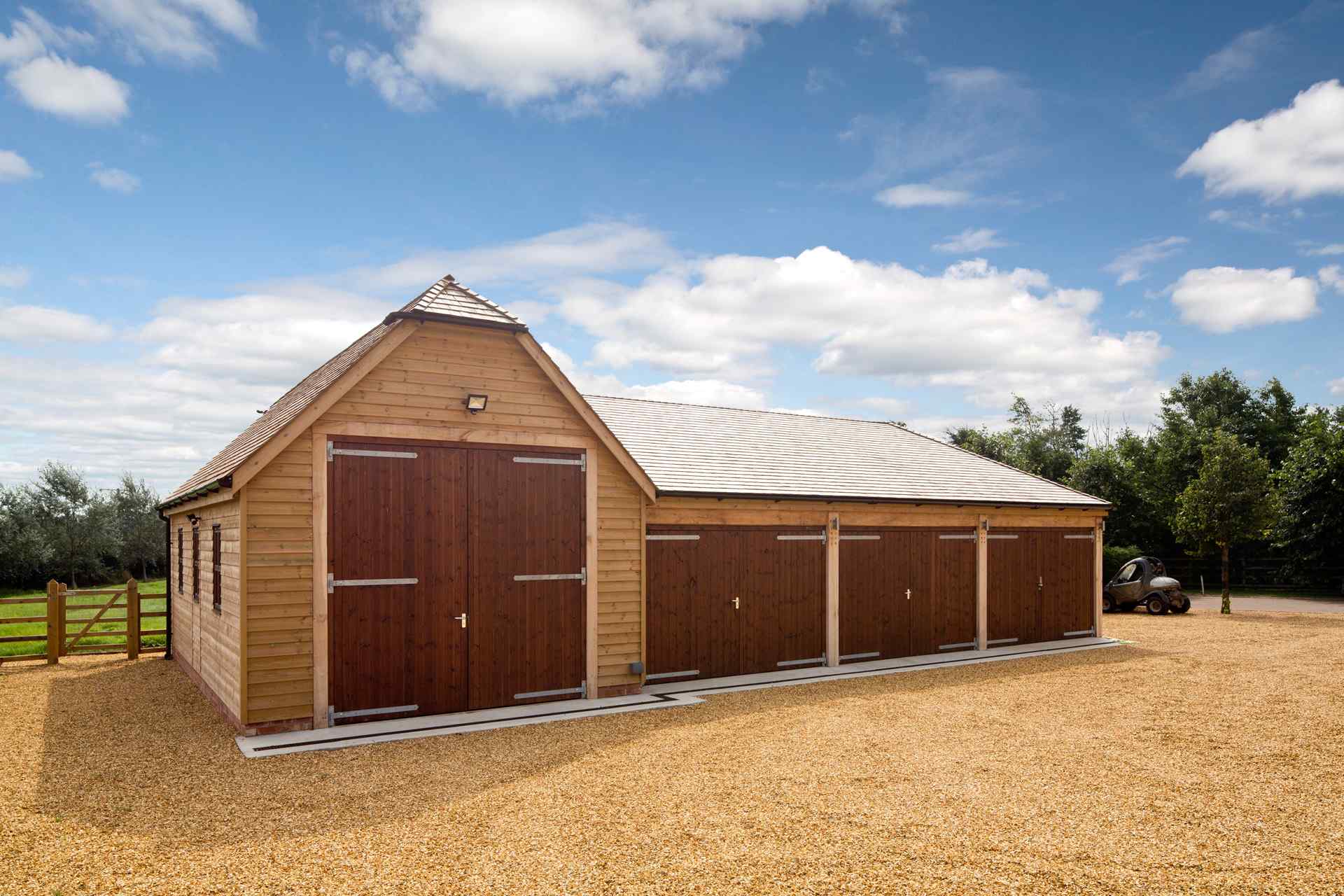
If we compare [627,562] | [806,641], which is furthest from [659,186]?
[806,641]

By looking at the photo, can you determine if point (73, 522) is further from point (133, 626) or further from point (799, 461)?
point (799, 461)

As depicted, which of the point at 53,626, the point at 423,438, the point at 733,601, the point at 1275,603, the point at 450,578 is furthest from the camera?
the point at 1275,603

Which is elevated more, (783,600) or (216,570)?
(216,570)

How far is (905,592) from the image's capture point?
15.0m

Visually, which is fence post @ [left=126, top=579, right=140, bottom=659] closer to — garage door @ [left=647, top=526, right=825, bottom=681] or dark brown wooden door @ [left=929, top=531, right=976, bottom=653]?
garage door @ [left=647, top=526, right=825, bottom=681]

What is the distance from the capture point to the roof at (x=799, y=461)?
13.6 meters

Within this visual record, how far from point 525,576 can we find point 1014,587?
10.5m

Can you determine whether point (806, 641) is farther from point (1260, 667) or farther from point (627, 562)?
point (1260, 667)

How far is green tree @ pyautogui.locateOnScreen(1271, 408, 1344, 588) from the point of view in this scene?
2989 cm

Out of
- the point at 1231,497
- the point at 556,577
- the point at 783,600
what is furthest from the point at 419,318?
the point at 1231,497

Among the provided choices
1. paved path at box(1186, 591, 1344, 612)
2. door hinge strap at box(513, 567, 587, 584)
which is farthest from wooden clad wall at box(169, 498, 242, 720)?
paved path at box(1186, 591, 1344, 612)

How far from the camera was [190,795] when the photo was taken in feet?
23.4

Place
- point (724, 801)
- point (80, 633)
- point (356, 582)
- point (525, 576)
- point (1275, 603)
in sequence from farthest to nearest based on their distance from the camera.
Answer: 1. point (1275, 603)
2. point (80, 633)
3. point (525, 576)
4. point (356, 582)
5. point (724, 801)

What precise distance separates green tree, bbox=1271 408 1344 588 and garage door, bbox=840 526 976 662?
21397 mm
